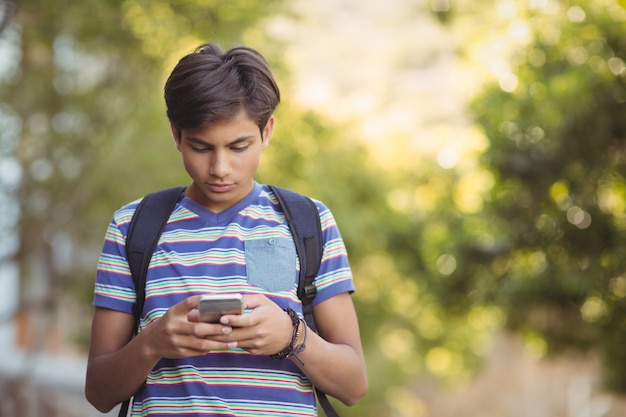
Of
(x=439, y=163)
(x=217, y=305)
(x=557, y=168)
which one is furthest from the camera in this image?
(x=439, y=163)

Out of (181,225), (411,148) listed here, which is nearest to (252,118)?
(181,225)

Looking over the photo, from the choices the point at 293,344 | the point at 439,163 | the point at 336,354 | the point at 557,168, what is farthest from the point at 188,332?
the point at 439,163

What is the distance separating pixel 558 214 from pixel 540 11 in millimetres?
1265

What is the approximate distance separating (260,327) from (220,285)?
0.17 metres

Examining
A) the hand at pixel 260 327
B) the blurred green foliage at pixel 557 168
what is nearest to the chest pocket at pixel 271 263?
the hand at pixel 260 327

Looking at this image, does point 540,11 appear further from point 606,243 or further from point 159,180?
point 159,180

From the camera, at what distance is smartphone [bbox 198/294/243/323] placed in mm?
1470

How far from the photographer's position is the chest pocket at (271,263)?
167 cm

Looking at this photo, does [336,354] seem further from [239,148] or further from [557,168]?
[557,168]

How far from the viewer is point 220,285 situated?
1.66 m

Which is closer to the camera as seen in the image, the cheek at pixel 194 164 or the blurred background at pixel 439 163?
the cheek at pixel 194 164

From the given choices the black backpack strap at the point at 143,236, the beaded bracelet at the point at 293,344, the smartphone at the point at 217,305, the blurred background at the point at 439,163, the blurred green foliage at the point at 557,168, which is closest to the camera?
the smartphone at the point at 217,305

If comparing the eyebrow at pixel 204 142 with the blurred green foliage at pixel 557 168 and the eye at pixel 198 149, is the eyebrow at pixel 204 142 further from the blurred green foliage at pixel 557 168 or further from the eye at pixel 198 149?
the blurred green foliage at pixel 557 168

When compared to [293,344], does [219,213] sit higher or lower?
higher
